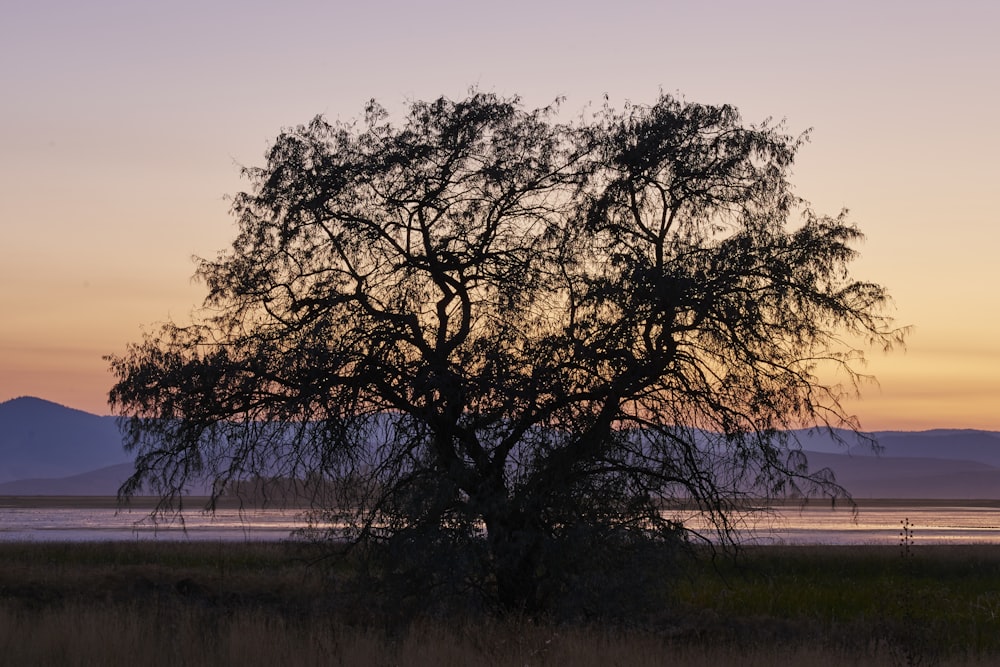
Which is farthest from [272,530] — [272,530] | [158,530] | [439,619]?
[439,619]

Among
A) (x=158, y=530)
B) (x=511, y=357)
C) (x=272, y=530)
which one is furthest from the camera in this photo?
(x=158, y=530)

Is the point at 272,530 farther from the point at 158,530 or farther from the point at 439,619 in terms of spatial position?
the point at 439,619

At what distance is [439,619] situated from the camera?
17250mm

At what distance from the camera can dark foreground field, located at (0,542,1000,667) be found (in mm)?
12711

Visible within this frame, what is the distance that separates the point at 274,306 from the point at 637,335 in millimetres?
6382

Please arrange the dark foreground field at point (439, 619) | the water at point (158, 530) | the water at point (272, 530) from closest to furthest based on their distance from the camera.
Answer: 1. the dark foreground field at point (439, 619)
2. the water at point (158, 530)
3. the water at point (272, 530)

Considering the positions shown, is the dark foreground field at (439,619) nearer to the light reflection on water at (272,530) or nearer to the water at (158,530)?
the light reflection on water at (272,530)

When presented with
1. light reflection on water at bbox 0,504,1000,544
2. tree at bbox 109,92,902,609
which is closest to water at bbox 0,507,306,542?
light reflection on water at bbox 0,504,1000,544

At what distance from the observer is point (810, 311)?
17.6 metres

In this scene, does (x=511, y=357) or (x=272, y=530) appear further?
(x=272, y=530)

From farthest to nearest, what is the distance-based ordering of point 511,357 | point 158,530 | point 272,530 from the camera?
1. point 158,530
2. point 272,530
3. point 511,357

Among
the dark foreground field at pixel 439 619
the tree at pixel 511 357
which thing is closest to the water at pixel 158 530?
the dark foreground field at pixel 439 619

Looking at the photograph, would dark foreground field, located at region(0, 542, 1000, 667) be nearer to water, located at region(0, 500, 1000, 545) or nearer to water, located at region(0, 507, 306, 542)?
water, located at region(0, 500, 1000, 545)

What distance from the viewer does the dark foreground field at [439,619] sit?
41.7 feet
